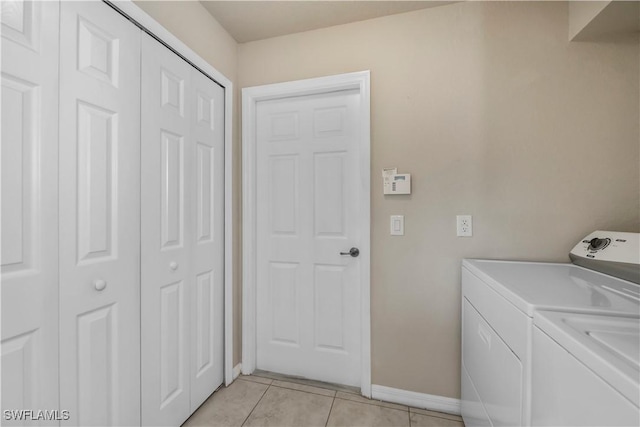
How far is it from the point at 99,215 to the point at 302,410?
156cm

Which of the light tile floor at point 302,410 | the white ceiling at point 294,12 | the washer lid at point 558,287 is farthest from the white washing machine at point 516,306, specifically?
the white ceiling at point 294,12

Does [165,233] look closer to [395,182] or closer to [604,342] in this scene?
[395,182]

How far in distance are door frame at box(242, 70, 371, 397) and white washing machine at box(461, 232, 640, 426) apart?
0.59 metres

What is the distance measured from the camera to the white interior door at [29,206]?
86 centimetres

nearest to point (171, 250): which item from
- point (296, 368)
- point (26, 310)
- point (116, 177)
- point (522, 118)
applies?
point (116, 177)

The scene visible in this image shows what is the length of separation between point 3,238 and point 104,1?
1.01 m

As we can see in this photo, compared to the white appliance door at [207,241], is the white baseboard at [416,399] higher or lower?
lower

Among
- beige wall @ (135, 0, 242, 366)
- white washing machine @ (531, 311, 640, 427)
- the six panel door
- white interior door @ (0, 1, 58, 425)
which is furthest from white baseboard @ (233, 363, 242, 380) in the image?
white washing machine @ (531, 311, 640, 427)

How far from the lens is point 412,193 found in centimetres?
175

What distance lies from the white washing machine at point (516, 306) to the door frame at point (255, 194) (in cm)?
59

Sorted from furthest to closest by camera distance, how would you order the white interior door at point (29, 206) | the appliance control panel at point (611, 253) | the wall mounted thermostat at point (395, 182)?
the wall mounted thermostat at point (395, 182) → the appliance control panel at point (611, 253) → the white interior door at point (29, 206)

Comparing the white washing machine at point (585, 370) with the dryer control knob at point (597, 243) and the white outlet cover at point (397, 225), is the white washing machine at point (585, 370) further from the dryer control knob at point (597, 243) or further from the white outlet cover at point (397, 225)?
the white outlet cover at point (397, 225)

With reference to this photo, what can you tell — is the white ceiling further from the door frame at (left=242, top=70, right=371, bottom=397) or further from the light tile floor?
the light tile floor

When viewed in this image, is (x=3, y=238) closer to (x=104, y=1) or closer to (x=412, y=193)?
(x=104, y=1)
